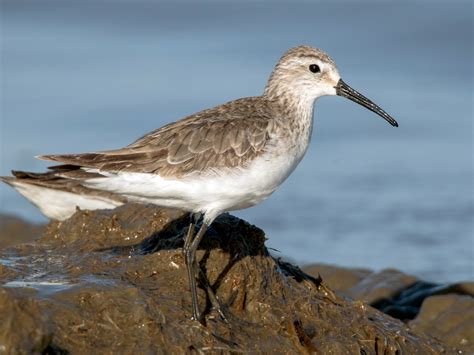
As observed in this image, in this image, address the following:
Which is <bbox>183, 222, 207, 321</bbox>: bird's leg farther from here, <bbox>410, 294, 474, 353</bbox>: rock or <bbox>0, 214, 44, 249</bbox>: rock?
<bbox>0, 214, 44, 249</bbox>: rock

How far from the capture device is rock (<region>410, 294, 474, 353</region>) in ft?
30.5

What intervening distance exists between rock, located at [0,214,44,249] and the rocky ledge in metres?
3.27

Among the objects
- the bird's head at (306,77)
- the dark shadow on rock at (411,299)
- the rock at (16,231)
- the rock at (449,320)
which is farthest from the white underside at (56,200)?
the rock at (449,320)

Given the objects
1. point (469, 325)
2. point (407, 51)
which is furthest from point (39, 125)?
point (469, 325)

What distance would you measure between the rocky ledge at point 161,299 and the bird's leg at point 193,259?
0.30 ft

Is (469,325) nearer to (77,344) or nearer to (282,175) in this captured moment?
(282,175)

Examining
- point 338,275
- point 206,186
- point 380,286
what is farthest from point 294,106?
point 338,275

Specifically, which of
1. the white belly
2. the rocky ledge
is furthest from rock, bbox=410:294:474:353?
the white belly

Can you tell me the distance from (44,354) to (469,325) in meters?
4.51

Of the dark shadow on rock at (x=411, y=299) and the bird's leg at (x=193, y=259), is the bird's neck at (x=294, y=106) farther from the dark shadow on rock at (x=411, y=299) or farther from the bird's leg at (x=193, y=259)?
the dark shadow on rock at (x=411, y=299)

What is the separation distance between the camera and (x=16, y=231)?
1239 cm

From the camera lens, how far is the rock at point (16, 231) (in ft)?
39.9

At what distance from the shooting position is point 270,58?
699 inches

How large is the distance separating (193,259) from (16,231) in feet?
17.4
